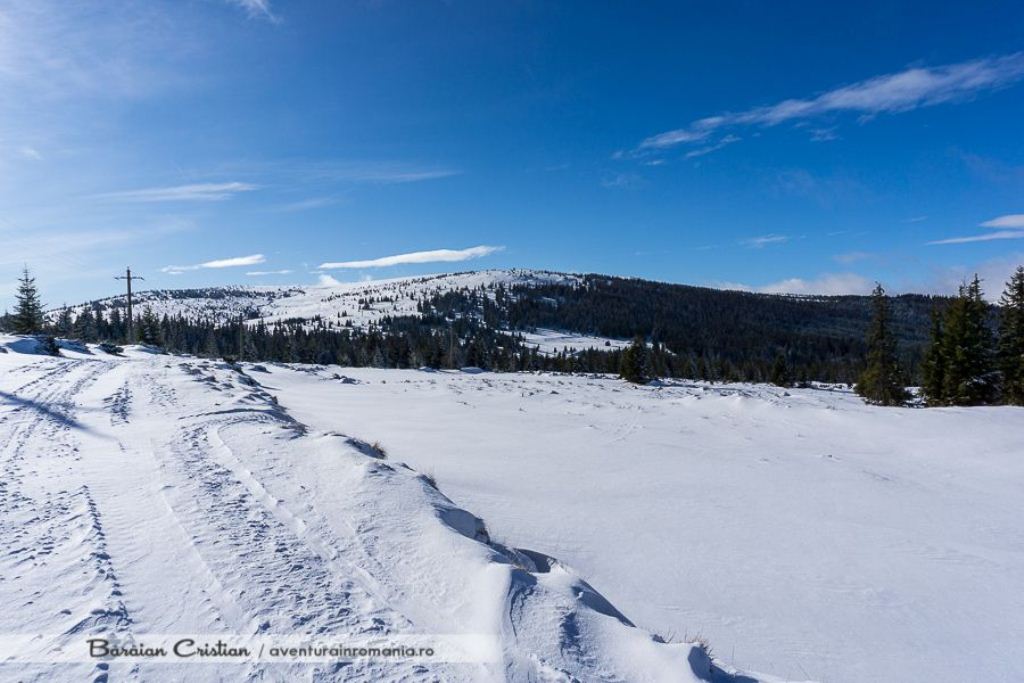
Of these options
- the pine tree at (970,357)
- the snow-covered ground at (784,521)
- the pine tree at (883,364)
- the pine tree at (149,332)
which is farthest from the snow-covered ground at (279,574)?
the pine tree at (149,332)

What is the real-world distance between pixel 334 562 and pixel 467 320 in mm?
180886

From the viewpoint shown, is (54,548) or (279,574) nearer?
(279,574)

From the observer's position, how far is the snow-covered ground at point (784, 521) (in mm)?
5414

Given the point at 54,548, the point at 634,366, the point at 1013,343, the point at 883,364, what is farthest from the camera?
the point at 634,366

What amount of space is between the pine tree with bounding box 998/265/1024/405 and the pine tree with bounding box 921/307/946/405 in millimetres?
2722

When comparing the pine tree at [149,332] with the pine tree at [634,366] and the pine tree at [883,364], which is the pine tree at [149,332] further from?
the pine tree at [883,364]

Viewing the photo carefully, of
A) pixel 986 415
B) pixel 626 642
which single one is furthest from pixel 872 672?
pixel 986 415

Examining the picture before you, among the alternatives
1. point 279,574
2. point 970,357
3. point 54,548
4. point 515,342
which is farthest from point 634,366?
point 515,342

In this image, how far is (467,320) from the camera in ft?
606

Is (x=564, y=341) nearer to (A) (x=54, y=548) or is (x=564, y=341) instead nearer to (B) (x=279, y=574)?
(A) (x=54, y=548)

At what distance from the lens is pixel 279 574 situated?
4.34m

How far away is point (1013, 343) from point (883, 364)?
815 cm

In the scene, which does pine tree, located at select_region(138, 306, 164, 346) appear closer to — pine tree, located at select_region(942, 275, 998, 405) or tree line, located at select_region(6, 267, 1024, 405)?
tree line, located at select_region(6, 267, 1024, 405)

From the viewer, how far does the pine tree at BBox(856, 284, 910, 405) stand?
120ft
